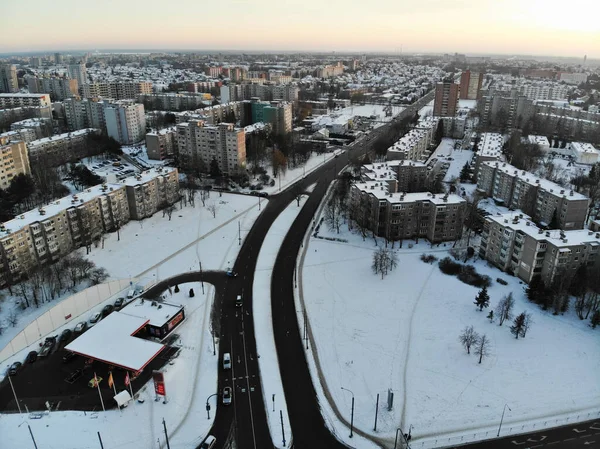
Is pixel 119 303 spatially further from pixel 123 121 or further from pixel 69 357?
pixel 123 121

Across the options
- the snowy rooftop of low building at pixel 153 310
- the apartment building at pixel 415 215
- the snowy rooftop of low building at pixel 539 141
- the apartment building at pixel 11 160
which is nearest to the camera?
the snowy rooftop of low building at pixel 153 310

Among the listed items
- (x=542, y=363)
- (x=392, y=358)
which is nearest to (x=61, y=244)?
(x=392, y=358)

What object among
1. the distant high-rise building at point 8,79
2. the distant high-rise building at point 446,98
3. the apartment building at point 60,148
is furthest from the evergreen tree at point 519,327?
the distant high-rise building at point 8,79

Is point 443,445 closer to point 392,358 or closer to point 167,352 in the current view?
point 392,358

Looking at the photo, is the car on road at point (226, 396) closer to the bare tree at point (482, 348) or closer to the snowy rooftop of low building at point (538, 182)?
the bare tree at point (482, 348)

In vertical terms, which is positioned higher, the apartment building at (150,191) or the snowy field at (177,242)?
the apartment building at (150,191)

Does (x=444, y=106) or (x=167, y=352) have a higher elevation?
(x=444, y=106)
